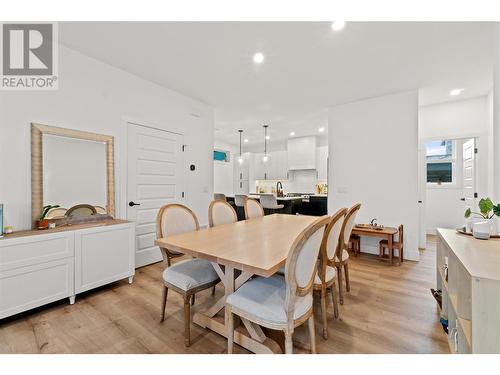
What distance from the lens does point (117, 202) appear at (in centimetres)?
290

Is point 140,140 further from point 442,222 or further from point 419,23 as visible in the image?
point 442,222

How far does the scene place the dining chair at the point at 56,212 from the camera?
2291 millimetres

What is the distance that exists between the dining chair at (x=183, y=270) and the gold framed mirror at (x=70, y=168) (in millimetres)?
1271

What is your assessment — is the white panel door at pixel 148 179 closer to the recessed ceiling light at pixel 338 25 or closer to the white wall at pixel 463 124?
the recessed ceiling light at pixel 338 25

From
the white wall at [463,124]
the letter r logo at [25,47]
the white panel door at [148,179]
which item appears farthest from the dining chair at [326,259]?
the white wall at [463,124]

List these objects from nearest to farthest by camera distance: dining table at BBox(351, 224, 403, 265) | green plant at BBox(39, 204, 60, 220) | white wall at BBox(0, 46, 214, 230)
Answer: white wall at BBox(0, 46, 214, 230) → green plant at BBox(39, 204, 60, 220) → dining table at BBox(351, 224, 403, 265)

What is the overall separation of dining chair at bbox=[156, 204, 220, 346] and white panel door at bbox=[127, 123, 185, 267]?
1331 mm

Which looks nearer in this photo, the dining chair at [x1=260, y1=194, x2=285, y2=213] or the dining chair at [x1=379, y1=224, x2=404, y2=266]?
the dining chair at [x1=379, y1=224, x2=404, y2=266]

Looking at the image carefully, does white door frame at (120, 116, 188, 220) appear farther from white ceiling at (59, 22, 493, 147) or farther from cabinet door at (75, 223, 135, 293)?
white ceiling at (59, 22, 493, 147)

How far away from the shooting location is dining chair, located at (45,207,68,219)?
2.29 m

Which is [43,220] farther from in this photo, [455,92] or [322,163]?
[322,163]

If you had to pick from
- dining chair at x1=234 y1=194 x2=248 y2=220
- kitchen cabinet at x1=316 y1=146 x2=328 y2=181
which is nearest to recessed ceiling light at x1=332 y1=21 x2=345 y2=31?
dining chair at x1=234 y1=194 x2=248 y2=220
